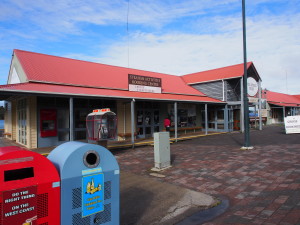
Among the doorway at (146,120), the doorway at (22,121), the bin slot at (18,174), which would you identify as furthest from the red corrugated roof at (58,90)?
the bin slot at (18,174)

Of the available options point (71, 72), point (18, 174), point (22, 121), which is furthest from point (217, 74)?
point (18, 174)

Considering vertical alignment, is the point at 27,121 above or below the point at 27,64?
below

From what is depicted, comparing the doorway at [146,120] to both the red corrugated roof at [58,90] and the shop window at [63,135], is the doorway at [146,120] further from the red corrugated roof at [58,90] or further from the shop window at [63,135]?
the shop window at [63,135]

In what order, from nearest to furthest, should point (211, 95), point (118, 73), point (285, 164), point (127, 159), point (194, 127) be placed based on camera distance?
point (285, 164) < point (127, 159) < point (118, 73) < point (194, 127) < point (211, 95)

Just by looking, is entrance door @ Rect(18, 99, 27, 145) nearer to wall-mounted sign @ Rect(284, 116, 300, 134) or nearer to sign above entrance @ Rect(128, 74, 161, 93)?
sign above entrance @ Rect(128, 74, 161, 93)

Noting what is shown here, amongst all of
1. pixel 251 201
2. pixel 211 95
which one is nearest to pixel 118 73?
pixel 211 95

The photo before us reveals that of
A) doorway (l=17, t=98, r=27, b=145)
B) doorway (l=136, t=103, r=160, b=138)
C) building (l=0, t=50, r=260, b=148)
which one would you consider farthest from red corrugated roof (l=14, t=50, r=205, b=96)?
doorway (l=136, t=103, r=160, b=138)

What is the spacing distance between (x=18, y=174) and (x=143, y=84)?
42.5 feet

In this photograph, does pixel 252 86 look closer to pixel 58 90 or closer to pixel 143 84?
pixel 143 84

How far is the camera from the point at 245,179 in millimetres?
5773

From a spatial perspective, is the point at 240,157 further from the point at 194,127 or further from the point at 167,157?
the point at 194,127

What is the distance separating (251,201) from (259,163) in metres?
3.15

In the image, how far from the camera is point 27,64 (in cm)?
1259

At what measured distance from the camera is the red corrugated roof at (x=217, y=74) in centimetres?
1968
